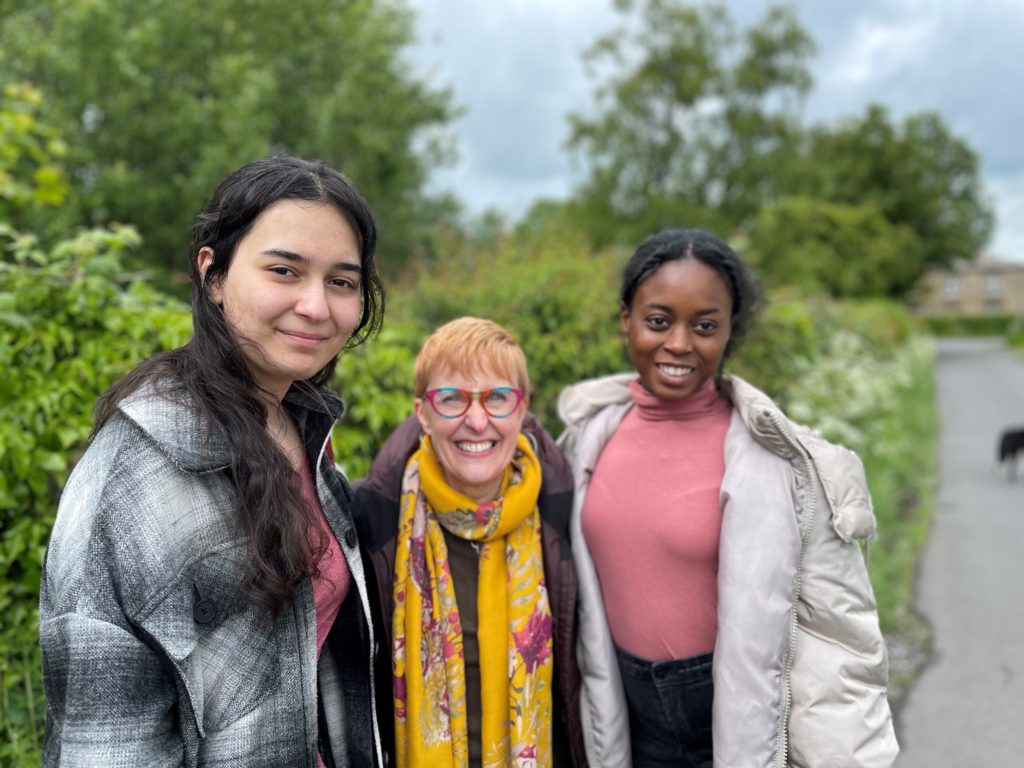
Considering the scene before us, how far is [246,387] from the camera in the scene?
4.64 ft

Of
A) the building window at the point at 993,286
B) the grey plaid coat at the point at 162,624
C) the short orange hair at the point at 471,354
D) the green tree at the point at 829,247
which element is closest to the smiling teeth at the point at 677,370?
the short orange hair at the point at 471,354

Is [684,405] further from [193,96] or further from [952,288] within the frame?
[952,288]

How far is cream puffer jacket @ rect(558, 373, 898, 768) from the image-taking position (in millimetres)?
1736

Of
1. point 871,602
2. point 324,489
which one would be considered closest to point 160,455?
point 324,489

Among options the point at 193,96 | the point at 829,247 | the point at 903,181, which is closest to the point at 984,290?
the point at 903,181

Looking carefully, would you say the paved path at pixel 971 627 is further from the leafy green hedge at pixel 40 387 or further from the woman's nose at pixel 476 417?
the leafy green hedge at pixel 40 387

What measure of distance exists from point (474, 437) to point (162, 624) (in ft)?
2.87

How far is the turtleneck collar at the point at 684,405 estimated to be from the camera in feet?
7.04

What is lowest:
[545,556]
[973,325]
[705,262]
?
[545,556]

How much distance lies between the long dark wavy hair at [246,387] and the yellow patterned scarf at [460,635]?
0.52 m

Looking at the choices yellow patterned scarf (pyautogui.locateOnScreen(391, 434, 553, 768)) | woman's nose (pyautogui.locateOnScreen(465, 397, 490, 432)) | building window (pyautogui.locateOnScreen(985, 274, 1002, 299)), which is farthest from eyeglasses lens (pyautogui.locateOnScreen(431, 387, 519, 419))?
building window (pyautogui.locateOnScreen(985, 274, 1002, 299))

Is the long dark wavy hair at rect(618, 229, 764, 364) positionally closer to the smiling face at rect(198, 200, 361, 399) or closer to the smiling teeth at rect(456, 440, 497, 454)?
the smiling teeth at rect(456, 440, 497, 454)


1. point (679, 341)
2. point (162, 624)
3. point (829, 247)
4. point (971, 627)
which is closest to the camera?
point (162, 624)

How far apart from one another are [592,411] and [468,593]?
27.5 inches
